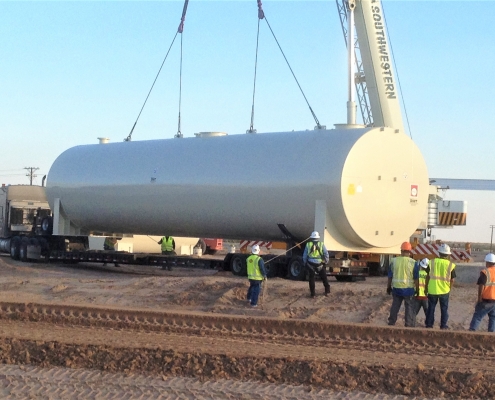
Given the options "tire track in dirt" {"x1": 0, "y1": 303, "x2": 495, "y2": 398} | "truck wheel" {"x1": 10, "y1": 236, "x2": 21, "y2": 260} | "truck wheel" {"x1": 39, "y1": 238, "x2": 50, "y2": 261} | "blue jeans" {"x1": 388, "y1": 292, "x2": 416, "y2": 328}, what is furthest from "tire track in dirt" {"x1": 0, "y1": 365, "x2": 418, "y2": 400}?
"truck wheel" {"x1": 10, "y1": 236, "x2": 21, "y2": 260}

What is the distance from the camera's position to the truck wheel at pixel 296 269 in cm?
2293

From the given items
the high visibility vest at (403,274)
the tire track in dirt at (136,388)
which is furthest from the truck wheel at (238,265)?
the tire track in dirt at (136,388)

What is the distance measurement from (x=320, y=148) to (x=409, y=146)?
2.70 metres

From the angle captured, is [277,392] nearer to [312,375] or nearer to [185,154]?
[312,375]

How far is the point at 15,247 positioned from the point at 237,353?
21955 millimetres

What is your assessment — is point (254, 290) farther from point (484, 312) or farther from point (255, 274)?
point (484, 312)

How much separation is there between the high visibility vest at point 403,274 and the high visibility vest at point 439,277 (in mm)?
374

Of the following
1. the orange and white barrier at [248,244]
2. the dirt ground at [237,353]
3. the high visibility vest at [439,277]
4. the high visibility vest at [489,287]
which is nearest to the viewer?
the dirt ground at [237,353]

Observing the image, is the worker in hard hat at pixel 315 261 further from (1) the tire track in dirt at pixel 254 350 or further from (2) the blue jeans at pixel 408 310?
(1) the tire track in dirt at pixel 254 350

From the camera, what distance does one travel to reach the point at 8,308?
17.4 m

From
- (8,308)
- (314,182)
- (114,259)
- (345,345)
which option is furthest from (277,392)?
(114,259)

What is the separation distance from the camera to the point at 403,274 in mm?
15125

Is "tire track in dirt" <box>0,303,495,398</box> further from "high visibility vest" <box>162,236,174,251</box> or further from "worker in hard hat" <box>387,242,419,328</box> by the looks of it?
"high visibility vest" <box>162,236,174,251</box>

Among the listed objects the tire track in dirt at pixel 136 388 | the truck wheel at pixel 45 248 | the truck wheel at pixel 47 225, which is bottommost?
the tire track in dirt at pixel 136 388
